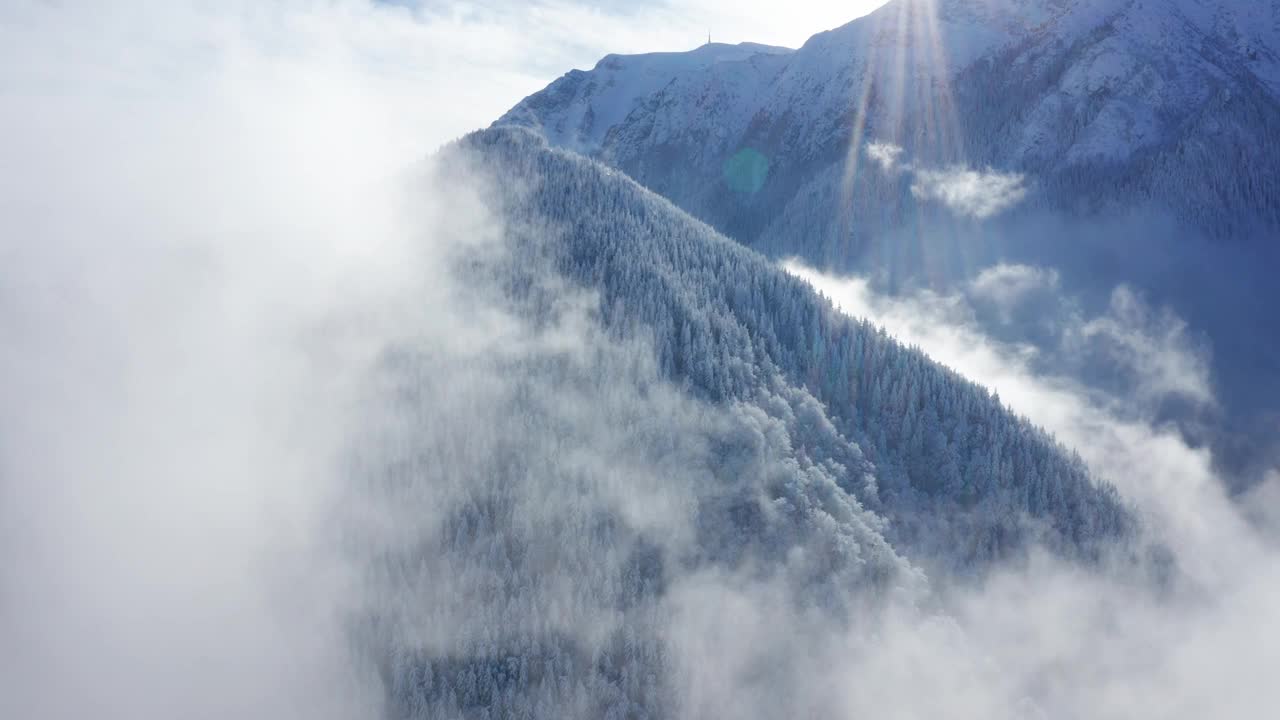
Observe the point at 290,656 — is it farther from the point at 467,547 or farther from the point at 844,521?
the point at 844,521

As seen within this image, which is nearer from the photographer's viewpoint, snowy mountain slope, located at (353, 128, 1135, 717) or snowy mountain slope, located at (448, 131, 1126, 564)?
snowy mountain slope, located at (353, 128, 1135, 717)

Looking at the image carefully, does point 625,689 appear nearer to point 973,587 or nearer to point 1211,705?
point 973,587

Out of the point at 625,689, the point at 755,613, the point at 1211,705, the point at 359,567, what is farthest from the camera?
the point at 1211,705

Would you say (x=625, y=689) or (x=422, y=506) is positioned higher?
(x=422, y=506)

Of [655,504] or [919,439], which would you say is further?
[919,439]

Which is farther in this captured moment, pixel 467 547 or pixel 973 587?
pixel 973 587

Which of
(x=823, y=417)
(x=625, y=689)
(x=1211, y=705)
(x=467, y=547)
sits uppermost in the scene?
(x=823, y=417)

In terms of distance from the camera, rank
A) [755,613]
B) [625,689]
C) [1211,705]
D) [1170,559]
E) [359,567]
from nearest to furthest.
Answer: [625,689] → [755,613] → [359,567] → [1211,705] → [1170,559]

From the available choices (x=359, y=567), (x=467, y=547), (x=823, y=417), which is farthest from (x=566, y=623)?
(x=823, y=417)

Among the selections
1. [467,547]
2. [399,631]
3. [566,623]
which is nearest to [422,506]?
[467,547]

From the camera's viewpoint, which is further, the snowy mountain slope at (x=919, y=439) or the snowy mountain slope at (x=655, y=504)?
the snowy mountain slope at (x=919, y=439)

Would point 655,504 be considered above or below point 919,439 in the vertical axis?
below
